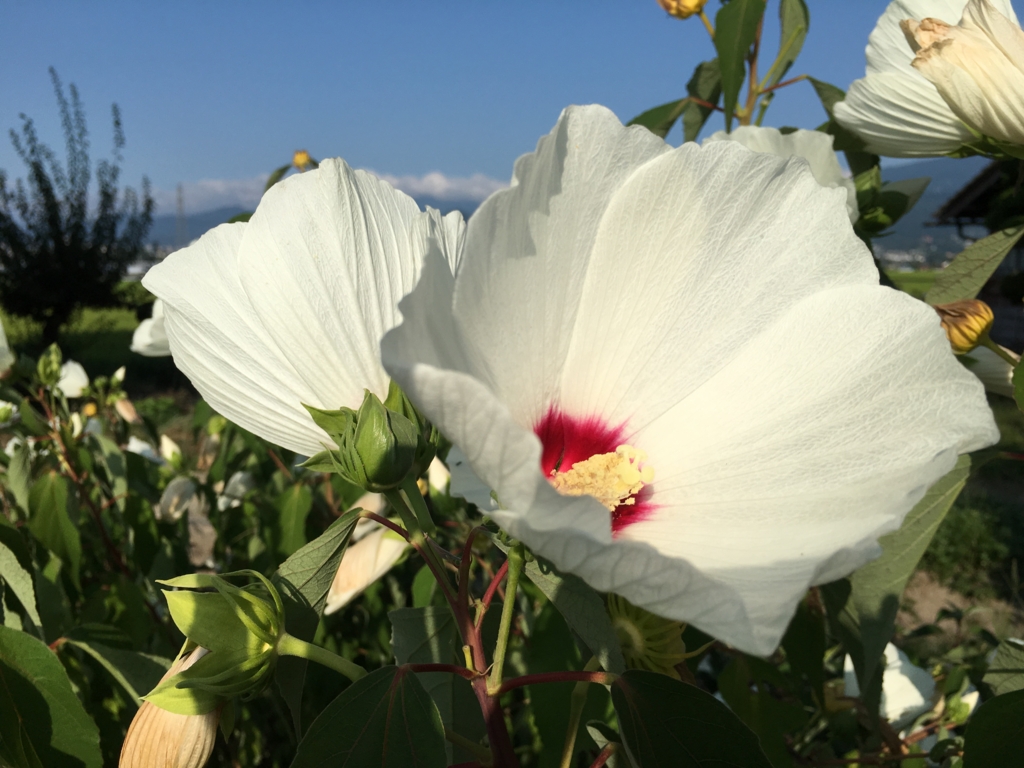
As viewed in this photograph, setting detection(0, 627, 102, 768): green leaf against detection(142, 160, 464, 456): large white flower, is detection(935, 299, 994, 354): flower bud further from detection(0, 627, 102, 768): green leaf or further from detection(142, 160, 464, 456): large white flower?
detection(0, 627, 102, 768): green leaf

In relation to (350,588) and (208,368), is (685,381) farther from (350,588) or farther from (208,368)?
(350,588)

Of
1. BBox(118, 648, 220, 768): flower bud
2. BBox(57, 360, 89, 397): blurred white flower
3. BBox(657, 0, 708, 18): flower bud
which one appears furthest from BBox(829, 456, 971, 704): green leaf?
BBox(57, 360, 89, 397): blurred white flower

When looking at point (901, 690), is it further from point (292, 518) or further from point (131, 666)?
point (131, 666)

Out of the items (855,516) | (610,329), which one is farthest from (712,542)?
(610,329)

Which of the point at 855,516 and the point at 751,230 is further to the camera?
the point at 751,230

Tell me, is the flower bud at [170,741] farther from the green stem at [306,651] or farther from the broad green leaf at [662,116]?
the broad green leaf at [662,116]

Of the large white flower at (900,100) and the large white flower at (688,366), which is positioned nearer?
the large white flower at (688,366)

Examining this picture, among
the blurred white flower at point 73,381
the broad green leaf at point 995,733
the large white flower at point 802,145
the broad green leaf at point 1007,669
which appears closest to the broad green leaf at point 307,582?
the broad green leaf at point 995,733

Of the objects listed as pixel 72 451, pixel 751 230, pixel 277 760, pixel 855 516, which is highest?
pixel 751 230
